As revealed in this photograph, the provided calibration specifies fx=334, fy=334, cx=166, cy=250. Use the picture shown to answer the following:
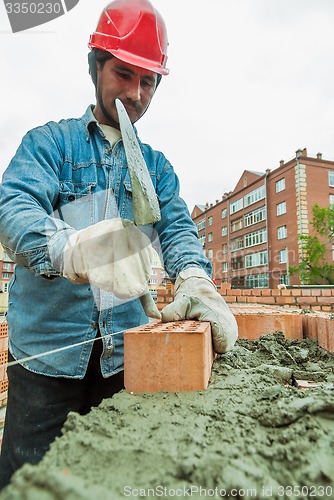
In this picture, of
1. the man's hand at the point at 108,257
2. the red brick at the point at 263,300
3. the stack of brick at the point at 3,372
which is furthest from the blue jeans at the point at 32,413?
the red brick at the point at 263,300

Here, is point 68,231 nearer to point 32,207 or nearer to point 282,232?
point 32,207

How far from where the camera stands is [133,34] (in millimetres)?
1699

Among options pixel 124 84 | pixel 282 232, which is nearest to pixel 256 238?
pixel 282 232

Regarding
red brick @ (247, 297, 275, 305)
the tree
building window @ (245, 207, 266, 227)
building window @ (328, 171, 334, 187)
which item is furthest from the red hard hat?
building window @ (245, 207, 266, 227)

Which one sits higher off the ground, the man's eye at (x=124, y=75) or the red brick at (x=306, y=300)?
the man's eye at (x=124, y=75)

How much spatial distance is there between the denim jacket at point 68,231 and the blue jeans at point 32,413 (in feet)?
0.23

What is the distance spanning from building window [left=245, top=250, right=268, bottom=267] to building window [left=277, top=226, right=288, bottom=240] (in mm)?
2182

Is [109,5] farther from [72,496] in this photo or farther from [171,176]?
[72,496]

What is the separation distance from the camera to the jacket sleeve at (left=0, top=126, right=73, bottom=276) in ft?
3.91

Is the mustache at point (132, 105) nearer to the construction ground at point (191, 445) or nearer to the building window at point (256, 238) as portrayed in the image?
the construction ground at point (191, 445)

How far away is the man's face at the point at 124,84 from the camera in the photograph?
167 centimetres

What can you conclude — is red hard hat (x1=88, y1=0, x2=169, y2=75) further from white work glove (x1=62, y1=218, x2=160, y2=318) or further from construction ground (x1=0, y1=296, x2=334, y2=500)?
construction ground (x1=0, y1=296, x2=334, y2=500)

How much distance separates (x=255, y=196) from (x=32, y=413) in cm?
3161

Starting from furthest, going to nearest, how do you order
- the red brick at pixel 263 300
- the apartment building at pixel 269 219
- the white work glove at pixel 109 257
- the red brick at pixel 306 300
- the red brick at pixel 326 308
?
the apartment building at pixel 269 219 < the red brick at pixel 263 300 < the red brick at pixel 306 300 < the red brick at pixel 326 308 < the white work glove at pixel 109 257
